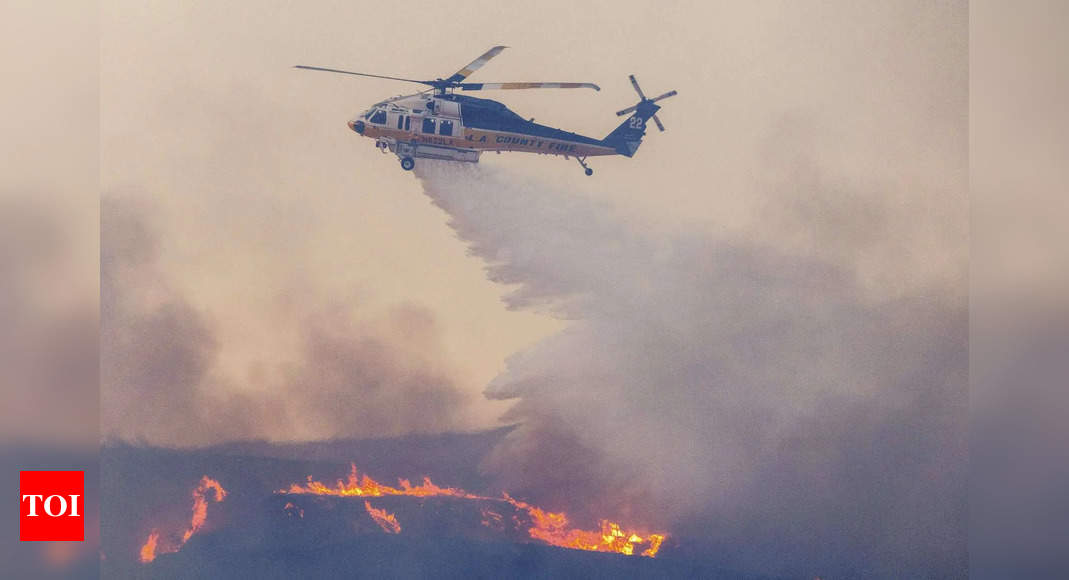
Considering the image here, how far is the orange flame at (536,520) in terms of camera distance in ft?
13.5

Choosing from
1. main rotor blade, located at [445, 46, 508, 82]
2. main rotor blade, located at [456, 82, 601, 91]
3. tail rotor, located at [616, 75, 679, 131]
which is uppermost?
main rotor blade, located at [445, 46, 508, 82]

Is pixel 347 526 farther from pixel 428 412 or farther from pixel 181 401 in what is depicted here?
pixel 181 401

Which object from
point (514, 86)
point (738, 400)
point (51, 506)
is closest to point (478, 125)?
point (514, 86)

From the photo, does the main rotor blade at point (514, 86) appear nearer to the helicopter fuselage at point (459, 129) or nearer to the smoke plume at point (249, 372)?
the helicopter fuselage at point (459, 129)

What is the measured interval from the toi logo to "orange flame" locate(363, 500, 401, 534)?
1.28 m

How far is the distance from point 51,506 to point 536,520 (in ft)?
7.10

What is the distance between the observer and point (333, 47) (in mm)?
4188

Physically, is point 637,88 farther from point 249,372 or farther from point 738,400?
point 249,372

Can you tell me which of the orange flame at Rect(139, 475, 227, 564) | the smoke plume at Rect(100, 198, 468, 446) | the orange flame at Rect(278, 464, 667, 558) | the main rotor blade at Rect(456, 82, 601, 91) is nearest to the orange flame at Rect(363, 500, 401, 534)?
the orange flame at Rect(278, 464, 667, 558)

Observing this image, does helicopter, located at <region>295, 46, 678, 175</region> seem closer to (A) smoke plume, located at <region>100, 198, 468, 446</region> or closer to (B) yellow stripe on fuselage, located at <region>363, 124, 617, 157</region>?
(B) yellow stripe on fuselage, located at <region>363, 124, 617, 157</region>

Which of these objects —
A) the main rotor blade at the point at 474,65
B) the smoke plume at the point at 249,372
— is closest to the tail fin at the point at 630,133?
the main rotor blade at the point at 474,65

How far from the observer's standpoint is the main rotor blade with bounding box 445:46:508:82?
4125 mm

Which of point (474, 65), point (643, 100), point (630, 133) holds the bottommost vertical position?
point (630, 133)

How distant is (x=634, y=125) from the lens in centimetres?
414
